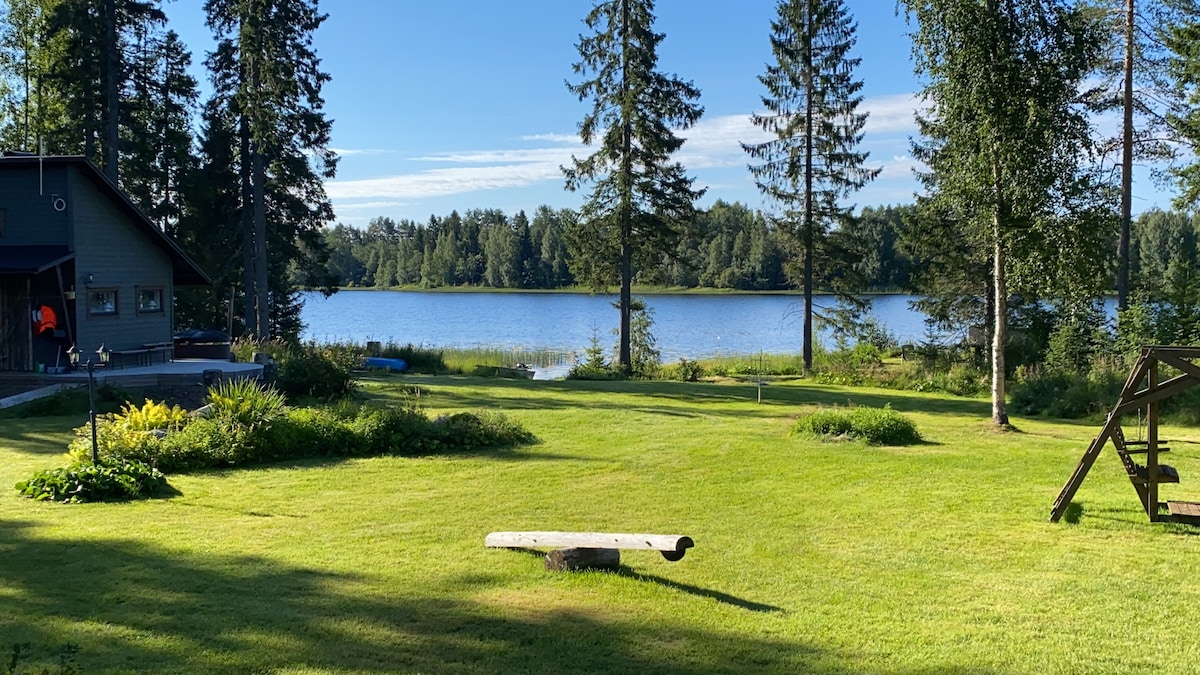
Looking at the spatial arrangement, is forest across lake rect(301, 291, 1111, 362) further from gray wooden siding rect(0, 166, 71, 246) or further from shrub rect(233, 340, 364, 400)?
gray wooden siding rect(0, 166, 71, 246)

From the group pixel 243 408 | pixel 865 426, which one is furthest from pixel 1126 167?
pixel 243 408

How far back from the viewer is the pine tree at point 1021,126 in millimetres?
13742

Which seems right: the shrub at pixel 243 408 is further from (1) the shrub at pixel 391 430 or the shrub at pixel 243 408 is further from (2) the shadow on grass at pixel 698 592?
(2) the shadow on grass at pixel 698 592

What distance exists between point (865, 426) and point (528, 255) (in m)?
96.3

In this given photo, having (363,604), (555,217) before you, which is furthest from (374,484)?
(555,217)

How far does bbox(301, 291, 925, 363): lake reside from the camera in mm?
42344

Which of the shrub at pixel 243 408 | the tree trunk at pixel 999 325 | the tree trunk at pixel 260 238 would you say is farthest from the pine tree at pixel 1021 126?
the tree trunk at pixel 260 238

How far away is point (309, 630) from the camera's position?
5.26 metres

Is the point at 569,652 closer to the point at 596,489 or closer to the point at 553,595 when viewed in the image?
the point at 553,595

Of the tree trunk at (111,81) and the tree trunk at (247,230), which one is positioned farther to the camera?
the tree trunk at (247,230)

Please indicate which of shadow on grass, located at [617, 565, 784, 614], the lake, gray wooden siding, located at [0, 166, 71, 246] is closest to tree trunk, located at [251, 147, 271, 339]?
gray wooden siding, located at [0, 166, 71, 246]

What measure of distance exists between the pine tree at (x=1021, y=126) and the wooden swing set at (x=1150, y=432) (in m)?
6.60

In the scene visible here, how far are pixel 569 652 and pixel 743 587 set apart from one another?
178 cm

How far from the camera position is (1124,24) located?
69.5 feet
